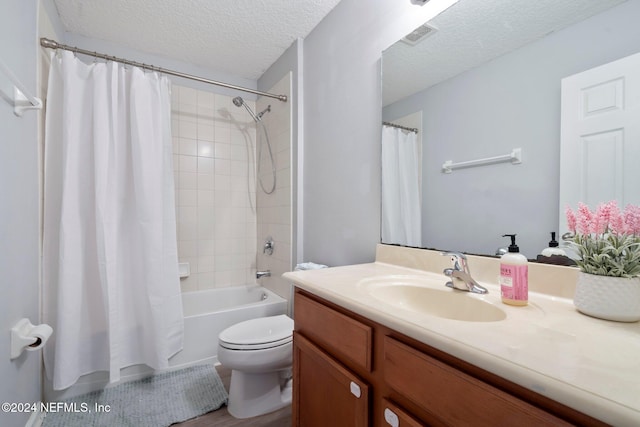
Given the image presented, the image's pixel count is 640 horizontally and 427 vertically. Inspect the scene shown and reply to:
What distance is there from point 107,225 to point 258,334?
108 cm

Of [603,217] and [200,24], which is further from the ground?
[200,24]

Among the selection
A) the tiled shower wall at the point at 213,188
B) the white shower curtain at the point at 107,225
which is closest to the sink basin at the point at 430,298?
the white shower curtain at the point at 107,225

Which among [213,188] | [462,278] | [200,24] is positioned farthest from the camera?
[213,188]

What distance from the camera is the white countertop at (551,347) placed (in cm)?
36

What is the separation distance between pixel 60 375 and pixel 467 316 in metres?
2.01

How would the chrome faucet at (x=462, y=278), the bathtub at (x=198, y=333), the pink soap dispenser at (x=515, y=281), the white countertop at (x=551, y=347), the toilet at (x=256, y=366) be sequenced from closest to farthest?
the white countertop at (x=551, y=347) < the pink soap dispenser at (x=515, y=281) < the chrome faucet at (x=462, y=278) < the toilet at (x=256, y=366) < the bathtub at (x=198, y=333)

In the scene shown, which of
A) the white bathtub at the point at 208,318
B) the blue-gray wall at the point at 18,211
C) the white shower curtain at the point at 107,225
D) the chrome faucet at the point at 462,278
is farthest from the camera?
the white bathtub at the point at 208,318

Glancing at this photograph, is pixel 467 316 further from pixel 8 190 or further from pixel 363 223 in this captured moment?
pixel 8 190

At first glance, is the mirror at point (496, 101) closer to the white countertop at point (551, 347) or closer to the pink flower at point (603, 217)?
the pink flower at point (603, 217)

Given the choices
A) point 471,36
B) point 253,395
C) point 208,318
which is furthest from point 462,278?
point 208,318

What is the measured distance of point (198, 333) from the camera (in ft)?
6.34

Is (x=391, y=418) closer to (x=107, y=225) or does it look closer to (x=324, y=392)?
(x=324, y=392)

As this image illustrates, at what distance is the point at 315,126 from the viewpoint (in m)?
1.89

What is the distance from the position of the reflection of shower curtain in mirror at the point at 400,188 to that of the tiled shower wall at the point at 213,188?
1.70m
